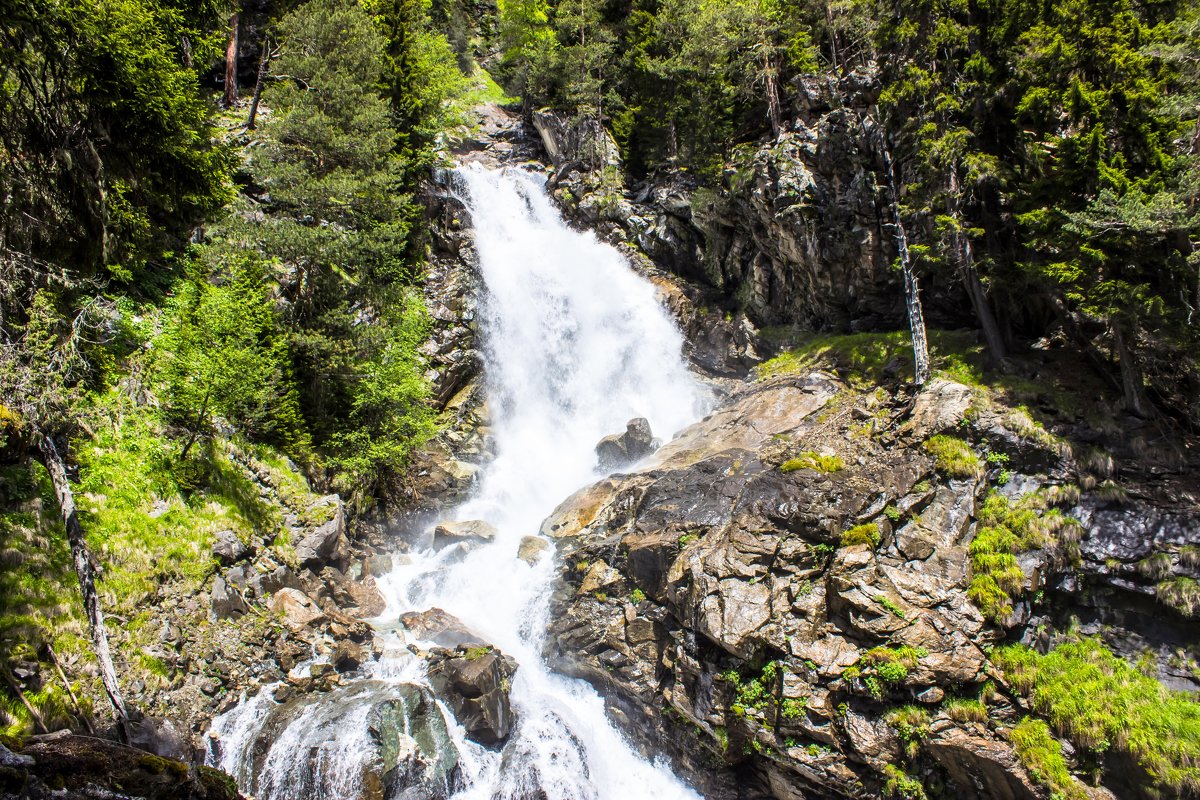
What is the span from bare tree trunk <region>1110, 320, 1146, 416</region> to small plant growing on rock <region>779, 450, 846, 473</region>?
6.66 meters

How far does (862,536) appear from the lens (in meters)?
12.0

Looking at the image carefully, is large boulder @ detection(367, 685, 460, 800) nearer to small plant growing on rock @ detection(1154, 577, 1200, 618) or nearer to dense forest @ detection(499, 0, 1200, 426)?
small plant growing on rock @ detection(1154, 577, 1200, 618)

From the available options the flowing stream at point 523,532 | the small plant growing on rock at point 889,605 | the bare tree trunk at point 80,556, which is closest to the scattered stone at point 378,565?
the flowing stream at point 523,532

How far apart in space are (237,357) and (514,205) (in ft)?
59.9

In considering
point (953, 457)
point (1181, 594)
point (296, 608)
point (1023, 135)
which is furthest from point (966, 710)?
point (1023, 135)

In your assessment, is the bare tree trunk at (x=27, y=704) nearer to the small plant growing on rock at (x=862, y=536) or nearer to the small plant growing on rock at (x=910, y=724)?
the small plant growing on rock at (x=910, y=724)

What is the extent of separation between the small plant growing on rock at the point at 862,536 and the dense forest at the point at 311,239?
7048 mm

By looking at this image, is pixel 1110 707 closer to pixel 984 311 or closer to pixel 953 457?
pixel 953 457

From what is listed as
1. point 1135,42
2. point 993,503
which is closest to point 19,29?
point 993,503

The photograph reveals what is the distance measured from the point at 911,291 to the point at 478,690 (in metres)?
16.8

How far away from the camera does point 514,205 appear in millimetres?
27969

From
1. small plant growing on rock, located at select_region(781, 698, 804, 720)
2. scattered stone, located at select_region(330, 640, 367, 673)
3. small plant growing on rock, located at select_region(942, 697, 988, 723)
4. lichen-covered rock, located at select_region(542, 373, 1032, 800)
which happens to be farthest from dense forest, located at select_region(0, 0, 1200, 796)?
small plant growing on rock, located at select_region(781, 698, 804, 720)

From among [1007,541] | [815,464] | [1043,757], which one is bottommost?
[1043,757]

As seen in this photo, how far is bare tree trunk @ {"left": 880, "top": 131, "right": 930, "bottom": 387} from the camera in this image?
16.8 m
